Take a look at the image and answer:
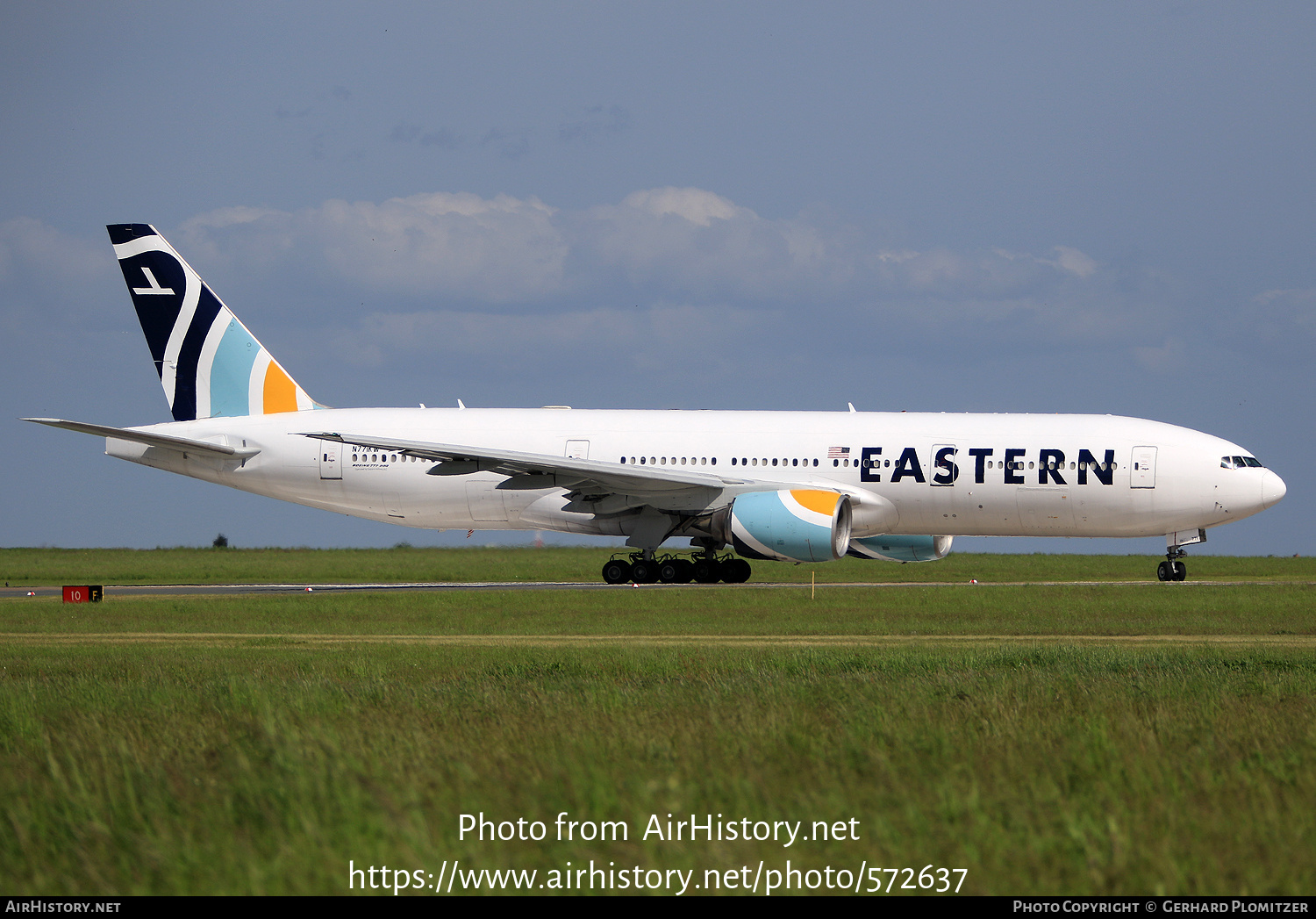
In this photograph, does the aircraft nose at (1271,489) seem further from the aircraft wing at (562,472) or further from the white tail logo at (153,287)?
the white tail logo at (153,287)

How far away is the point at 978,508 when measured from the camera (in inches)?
1185

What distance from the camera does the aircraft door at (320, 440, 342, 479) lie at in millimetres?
33062

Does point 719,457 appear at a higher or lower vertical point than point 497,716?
higher

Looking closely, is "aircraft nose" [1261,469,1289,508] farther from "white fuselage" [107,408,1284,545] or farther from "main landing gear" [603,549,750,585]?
"main landing gear" [603,549,750,585]

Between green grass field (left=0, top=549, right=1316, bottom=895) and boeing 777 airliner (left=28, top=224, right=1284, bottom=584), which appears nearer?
green grass field (left=0, top=549, right=1316, bottom=895)

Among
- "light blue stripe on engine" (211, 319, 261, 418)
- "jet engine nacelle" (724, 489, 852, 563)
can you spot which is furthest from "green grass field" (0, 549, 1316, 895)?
"light blue stripe on engine" (211, 319, 261, 418)

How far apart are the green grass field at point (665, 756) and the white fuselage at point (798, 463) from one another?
10557 mm

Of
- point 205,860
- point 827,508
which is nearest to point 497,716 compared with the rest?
point 205,860

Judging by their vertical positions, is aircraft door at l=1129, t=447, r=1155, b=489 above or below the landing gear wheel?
above

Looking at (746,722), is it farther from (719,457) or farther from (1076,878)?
(719,457)

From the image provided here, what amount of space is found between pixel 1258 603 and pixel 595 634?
13.4 meters

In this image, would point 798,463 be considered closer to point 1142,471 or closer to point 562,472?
point 562,472

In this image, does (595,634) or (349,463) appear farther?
(349,463)

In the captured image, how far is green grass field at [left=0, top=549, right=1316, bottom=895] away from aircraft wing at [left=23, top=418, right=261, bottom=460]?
43.7ft
